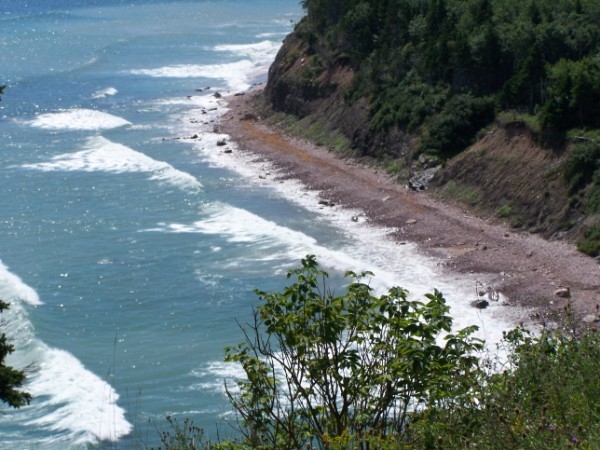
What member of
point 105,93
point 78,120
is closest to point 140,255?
point 78,120

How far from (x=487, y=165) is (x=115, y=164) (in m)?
21.2

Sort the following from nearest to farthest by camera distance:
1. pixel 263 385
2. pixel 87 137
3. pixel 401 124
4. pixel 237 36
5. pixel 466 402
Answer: pixel 466 402 < pixel 263 385 < pixel 401 124 < pixel 87 137 < pixel 237 36

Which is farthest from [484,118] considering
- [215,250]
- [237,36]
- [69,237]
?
[237,36]

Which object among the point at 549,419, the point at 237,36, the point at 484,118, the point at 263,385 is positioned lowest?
the point at 237,36

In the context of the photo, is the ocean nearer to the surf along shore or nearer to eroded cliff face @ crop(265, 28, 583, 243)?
the surf along shore

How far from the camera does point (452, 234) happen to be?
36406 millimetres

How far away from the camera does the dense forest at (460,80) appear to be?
126 ft

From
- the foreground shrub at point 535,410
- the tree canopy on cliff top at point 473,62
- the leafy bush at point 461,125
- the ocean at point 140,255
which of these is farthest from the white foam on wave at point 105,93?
the foreground shrub at point 535,410

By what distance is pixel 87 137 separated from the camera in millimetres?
61188

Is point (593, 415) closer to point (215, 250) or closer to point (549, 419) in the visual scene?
point (549, 419)

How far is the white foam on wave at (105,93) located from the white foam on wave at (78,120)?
5.45 m

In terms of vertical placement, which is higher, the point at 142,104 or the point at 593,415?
the point at 593,415

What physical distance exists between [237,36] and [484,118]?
227 feet

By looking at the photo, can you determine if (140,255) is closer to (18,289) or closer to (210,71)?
(18,289)
